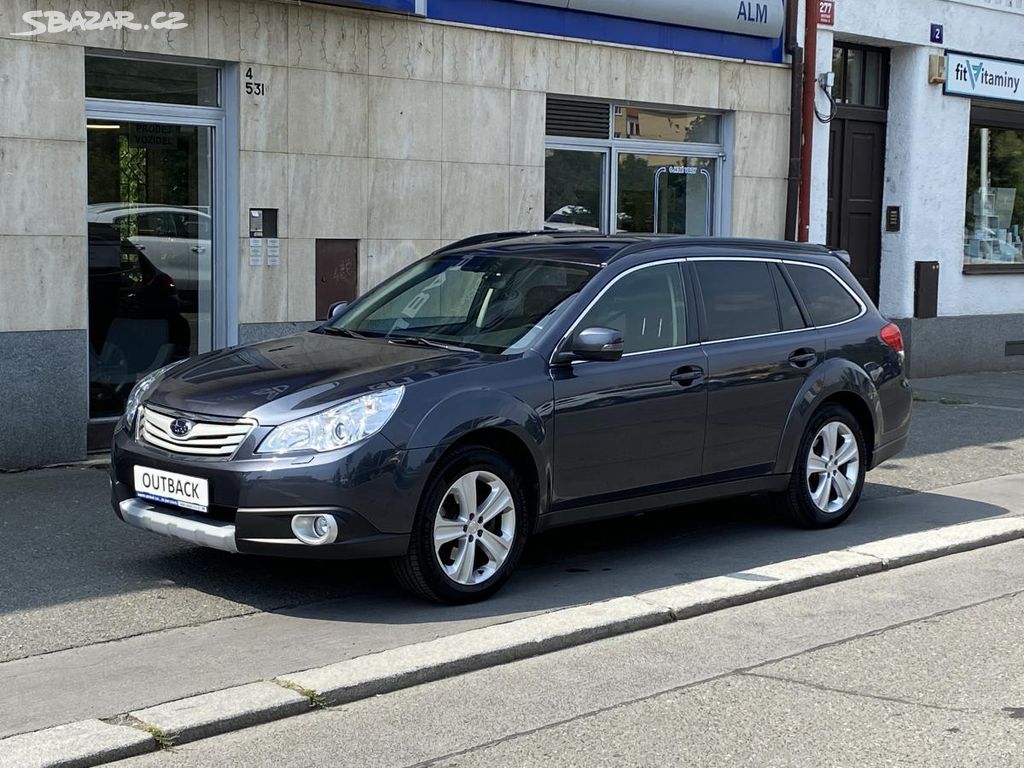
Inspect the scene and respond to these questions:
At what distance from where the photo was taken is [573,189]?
45.6ft

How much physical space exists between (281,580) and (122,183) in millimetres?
4702

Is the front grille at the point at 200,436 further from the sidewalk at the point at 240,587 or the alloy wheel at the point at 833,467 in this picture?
the alloy wheel at the point at 833,467

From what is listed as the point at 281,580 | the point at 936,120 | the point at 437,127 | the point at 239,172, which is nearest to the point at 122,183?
the point at 239,172

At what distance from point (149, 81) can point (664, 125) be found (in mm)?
5765

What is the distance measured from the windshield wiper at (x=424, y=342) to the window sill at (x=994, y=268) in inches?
454

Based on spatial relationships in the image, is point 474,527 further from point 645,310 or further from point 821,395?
point 821,395

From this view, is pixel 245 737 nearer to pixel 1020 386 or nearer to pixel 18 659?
pixel 18 659

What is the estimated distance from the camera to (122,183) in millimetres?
10633

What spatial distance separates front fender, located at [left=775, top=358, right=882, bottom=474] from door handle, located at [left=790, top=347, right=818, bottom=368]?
0.22ft

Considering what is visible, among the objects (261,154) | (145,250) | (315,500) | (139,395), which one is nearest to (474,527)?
(315,500)

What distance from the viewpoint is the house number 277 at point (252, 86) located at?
11.0 metres

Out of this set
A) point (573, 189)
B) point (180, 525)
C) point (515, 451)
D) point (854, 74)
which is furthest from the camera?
point (854, 74)

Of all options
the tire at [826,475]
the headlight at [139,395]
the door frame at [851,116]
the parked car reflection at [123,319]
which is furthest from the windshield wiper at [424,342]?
the door frame at [851,116]

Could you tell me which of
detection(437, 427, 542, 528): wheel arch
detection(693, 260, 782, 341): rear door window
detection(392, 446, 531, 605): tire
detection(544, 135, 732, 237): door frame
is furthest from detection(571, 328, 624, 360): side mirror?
detection(544, 135, 732, 237): door frame
